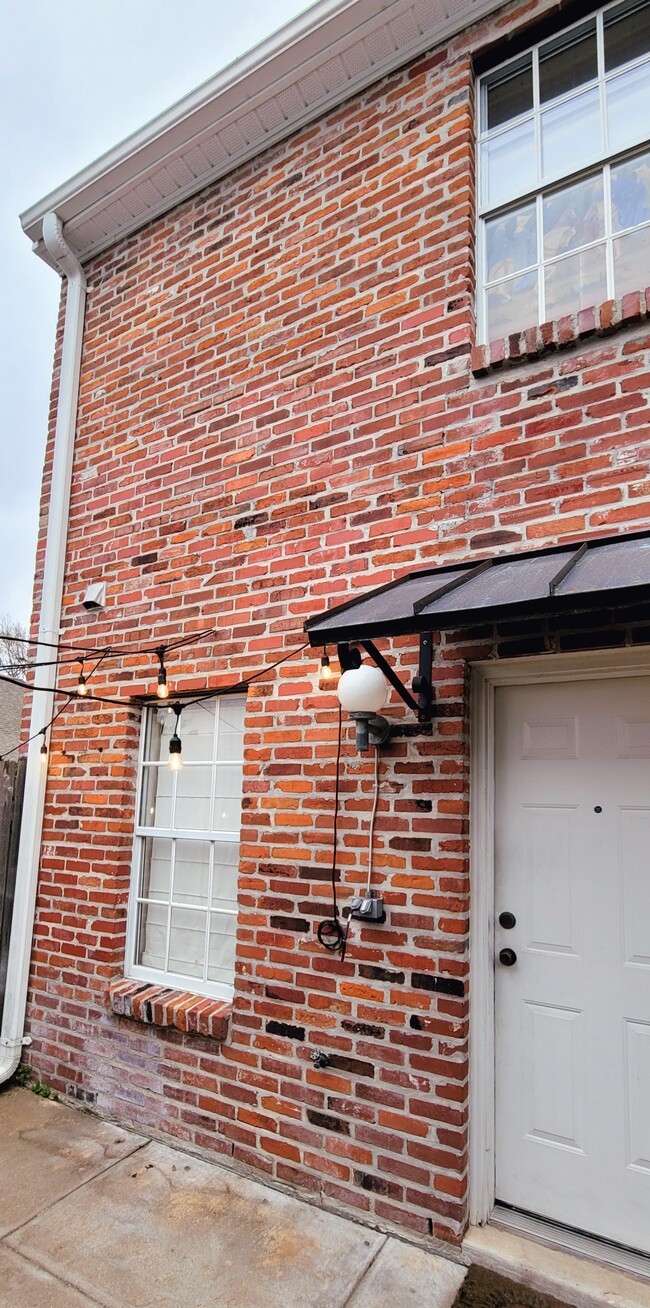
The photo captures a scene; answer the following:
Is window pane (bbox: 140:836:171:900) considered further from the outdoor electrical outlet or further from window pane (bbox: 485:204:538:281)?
window pane (bbox: 485:204:538:281)

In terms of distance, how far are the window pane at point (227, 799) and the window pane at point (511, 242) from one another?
2.72 meters

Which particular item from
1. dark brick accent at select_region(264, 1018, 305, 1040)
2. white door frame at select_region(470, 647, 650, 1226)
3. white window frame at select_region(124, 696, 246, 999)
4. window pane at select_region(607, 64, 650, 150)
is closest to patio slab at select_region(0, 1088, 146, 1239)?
white window frame at select_region(124, 696, 246, 999)

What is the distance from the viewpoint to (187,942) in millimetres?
3324

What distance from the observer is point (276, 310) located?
3.41 m

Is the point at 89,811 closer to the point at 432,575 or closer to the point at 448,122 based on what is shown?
the point at 432,575

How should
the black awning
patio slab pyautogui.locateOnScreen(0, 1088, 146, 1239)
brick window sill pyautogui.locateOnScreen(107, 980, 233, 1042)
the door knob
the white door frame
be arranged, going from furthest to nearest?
brick window sill pyautogui.locateOnScreen(107, 980, 233, 1042) < patio slab pyautogui.locateOnScreen(0, 1088, 146, 1239) < the door knob < the white door frame < the black awning

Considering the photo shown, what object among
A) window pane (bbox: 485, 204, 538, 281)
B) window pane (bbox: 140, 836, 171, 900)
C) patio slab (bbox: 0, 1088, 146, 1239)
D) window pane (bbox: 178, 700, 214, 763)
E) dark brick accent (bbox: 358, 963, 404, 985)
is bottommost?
patio slab (bbox: 0, 1088, 146, 1239)

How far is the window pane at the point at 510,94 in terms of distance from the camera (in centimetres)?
298

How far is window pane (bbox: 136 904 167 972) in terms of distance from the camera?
135 inches

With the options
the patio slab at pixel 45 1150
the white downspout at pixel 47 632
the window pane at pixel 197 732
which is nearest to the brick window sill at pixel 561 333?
the window pane at pixel 197 732

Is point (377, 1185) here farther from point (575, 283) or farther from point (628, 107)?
point (628, 107)

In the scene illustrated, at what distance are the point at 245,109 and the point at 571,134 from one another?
1.84 metres

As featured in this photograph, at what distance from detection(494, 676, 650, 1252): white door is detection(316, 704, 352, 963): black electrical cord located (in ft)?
2.08

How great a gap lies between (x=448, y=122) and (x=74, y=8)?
3.12 meters
